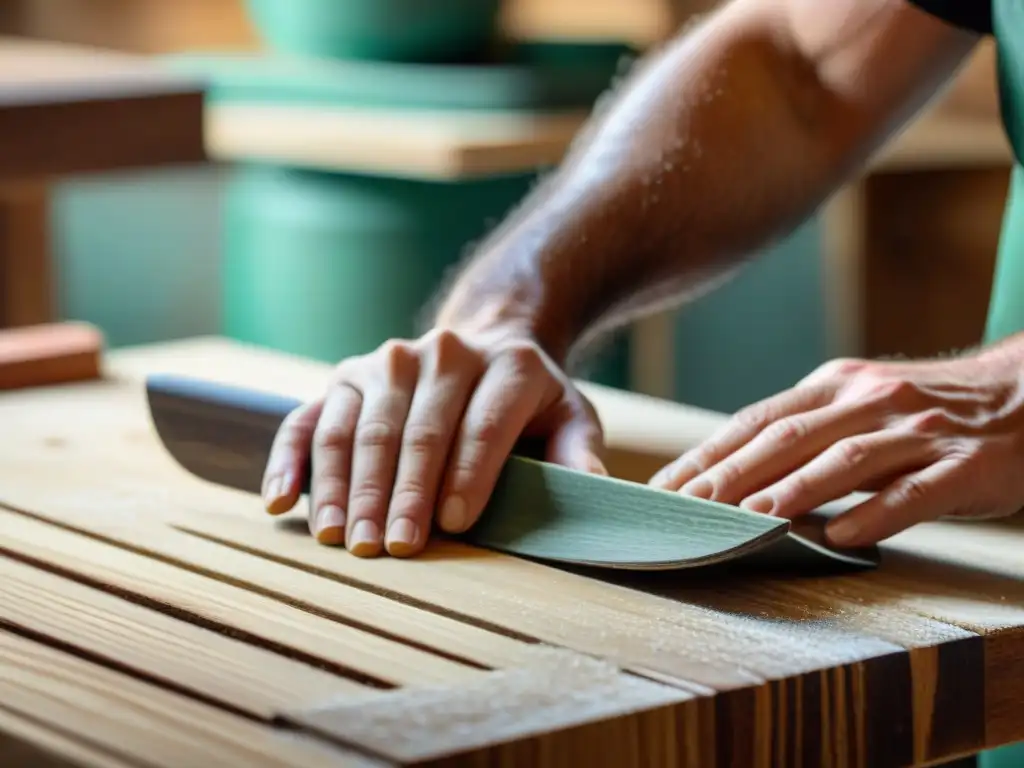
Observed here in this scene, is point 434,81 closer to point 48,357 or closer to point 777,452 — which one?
point 48,357

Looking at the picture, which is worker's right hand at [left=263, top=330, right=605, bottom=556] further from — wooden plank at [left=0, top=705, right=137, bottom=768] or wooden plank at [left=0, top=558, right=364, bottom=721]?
wooden plank at [left=0, top=705, right=137, bottom=768]

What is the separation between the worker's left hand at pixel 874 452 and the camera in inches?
38.3

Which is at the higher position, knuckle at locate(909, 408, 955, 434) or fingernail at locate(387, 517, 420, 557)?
knuckle at locate(909, 408, 955, 434)

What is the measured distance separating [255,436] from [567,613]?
0.30 metres

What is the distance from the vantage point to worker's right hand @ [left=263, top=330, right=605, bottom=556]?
101cm

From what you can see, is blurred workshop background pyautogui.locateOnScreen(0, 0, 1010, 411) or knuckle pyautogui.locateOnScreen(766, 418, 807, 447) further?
blurred workshop background pyautogui.locateOnScreen(0, 0, 1010, 411)

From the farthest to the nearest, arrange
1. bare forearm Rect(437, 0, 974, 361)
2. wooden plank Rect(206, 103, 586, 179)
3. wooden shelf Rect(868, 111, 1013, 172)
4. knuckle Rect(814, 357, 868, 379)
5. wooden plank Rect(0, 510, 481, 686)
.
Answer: wooden shelf Rect(868, 111, 1013, 172)
wooden plank Rect(206, 103, 586, 179)
bare forearm Rect(437, 0, 974, 361)
knuckle Rect(814, 357, 868, 379)
wooden plank Rect(0, 510, 481, 686)

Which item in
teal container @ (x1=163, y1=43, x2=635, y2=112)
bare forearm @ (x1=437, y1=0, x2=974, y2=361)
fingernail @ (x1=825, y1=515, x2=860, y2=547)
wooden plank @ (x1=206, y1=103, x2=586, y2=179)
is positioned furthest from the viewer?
teal container @ (x1=163, y1=43, x2=635, y2=112)

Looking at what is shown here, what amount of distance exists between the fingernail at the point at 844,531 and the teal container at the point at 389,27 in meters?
1.71

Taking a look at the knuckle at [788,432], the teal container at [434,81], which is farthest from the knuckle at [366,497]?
the teal container at [434,81]

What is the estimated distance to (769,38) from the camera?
144 centimetres

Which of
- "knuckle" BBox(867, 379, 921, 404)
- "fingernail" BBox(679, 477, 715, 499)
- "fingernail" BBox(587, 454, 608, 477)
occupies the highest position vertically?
"knuckle" BBox(867, 379, 921, 404)

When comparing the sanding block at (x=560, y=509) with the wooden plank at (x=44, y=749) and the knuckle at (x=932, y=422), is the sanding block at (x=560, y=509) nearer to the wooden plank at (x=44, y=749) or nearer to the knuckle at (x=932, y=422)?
the knuckle at (x=932, y=422)

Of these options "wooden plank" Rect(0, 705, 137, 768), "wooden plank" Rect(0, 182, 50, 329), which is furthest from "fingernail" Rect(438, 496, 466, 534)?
"wooden plank" Rect(0, 182, 50, 329)
